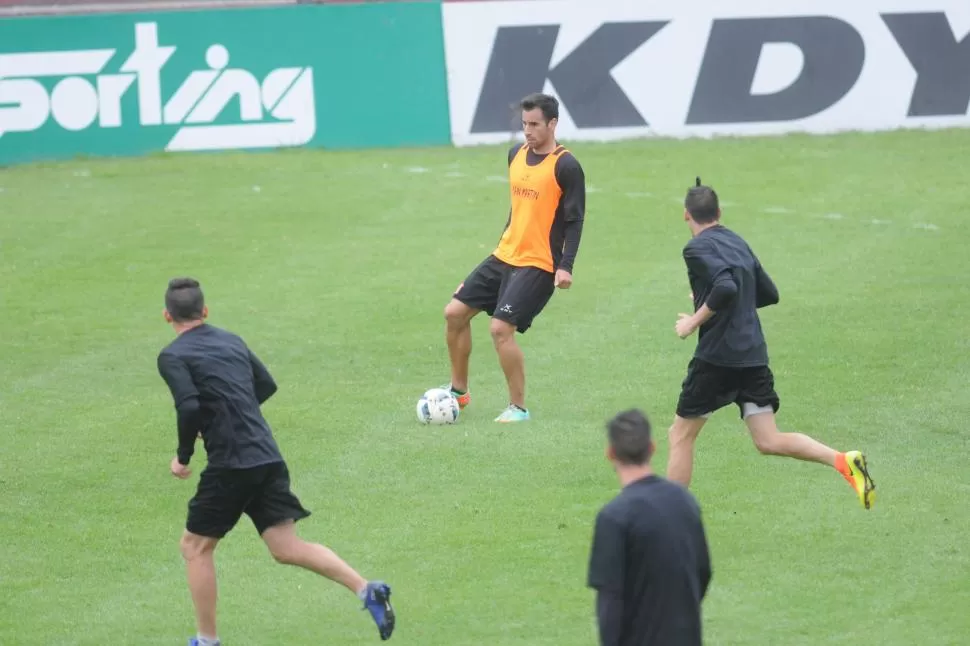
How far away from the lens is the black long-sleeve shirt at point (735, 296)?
8.34 meters

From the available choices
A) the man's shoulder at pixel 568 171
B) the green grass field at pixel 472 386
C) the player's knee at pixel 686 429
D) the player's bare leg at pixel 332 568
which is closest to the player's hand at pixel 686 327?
the player's knee at pixel 686 429

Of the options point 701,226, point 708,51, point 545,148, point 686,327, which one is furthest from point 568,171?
point 708,51

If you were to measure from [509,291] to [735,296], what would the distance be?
3122 mm

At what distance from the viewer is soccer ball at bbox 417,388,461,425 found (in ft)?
37.1

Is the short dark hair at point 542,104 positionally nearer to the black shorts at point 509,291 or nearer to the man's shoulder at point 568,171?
the man's shoulder at point 568,171

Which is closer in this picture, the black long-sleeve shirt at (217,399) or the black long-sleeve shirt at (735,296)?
the black long-sleeve shirt at (217,399)

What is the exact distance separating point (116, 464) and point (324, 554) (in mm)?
3846

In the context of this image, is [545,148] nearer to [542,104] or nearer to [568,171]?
[568,171]

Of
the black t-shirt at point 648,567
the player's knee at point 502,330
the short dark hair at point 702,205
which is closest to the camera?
the black t-shirt at point 648,567

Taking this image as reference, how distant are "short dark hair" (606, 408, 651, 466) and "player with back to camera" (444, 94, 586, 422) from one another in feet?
17.5

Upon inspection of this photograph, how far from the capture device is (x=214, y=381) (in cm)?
725

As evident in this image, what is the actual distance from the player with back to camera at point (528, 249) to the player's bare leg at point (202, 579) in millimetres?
4172

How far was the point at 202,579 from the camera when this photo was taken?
7250 mm

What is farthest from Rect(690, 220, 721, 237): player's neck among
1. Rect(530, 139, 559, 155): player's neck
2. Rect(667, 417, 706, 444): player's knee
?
Rect(530, 139, 559, 155): player's neck
